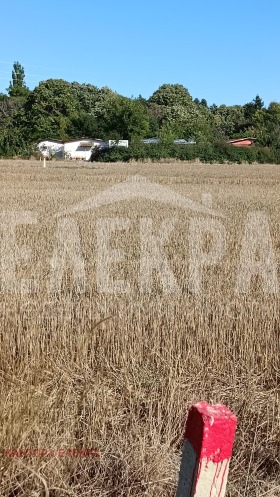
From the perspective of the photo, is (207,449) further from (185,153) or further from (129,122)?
(129,122)

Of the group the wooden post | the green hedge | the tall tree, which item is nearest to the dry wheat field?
the wooden post

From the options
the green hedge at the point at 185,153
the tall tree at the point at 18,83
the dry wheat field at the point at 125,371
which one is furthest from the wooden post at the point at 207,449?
the tall tree at the point at 18,83

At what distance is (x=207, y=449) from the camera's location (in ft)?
5.26

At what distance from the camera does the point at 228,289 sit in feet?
18.0

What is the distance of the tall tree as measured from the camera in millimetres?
95812

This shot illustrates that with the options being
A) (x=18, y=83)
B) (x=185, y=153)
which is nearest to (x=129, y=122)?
(x=185, y=153)

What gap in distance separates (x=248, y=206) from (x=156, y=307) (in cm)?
996

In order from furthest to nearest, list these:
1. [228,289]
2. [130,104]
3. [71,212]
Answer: [130,104], [71,212], [228,289]

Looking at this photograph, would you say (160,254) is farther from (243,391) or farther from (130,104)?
(130,104)

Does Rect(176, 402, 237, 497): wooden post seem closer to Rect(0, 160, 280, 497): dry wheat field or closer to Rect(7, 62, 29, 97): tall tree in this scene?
Rect(0, 160, 280, 497): dry wheat field

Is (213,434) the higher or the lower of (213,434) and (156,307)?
the higher

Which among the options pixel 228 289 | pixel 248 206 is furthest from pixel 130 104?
pixel 228 289

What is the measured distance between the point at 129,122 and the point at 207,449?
5697 cm

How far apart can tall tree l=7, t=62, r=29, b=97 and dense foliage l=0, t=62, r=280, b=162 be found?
19 centimetres
